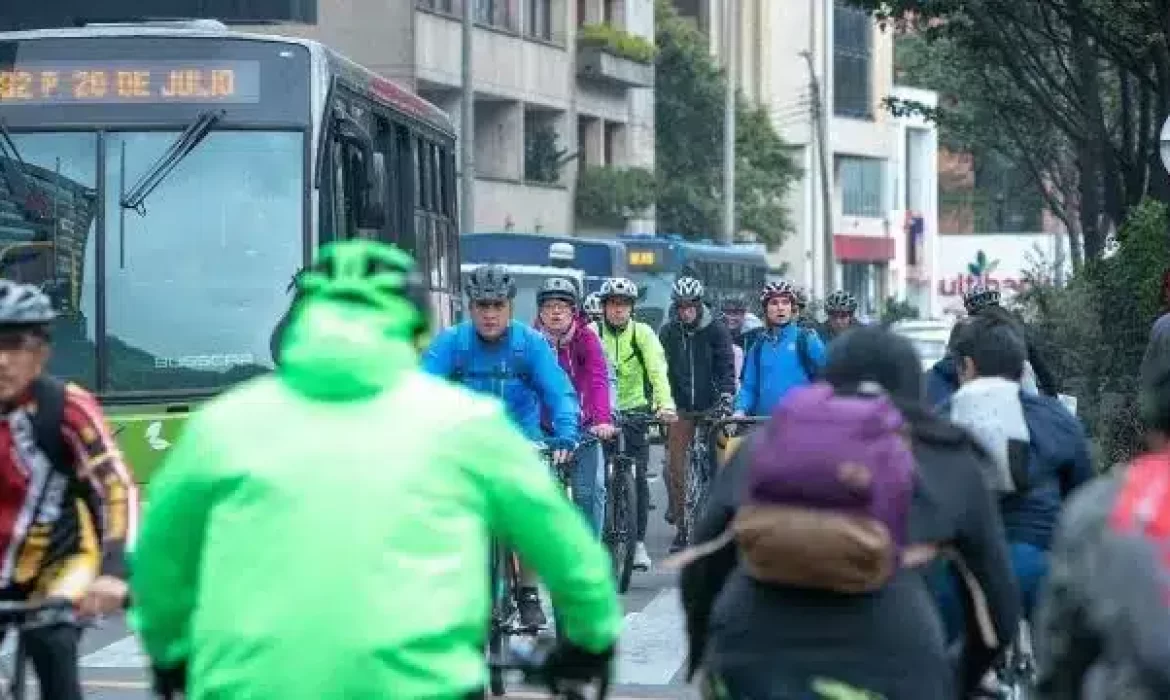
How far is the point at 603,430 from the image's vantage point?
572 inches

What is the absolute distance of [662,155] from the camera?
2630 inches

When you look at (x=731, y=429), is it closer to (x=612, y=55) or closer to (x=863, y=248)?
(x=612, y=55)

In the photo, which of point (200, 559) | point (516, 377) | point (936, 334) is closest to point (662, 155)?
point (936, 334)

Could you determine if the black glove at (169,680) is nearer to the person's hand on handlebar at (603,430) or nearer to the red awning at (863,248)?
the person's hand on handlebar at (603,430)

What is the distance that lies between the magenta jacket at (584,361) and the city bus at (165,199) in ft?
2.49

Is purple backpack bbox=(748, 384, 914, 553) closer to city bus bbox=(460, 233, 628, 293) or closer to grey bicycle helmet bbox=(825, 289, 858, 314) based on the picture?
grey bicycle helmet bbox=(825, 289, 858, 314)

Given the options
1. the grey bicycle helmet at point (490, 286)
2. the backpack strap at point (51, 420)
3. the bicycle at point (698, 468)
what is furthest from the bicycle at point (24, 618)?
the bicycle at point (698, 468)

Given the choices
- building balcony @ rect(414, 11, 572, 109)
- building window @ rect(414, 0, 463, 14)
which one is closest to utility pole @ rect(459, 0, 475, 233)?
building balcony @ rect(414, 11, 572, 109)

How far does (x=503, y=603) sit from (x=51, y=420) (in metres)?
5.43

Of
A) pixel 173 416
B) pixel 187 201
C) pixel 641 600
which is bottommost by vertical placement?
pixel 641 600

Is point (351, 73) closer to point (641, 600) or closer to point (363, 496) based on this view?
point (641, 600)

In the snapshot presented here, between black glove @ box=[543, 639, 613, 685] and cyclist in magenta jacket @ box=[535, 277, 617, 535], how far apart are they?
9091 millimetres

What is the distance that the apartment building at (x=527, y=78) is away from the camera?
48719 mm

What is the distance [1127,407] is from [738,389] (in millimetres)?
4680
